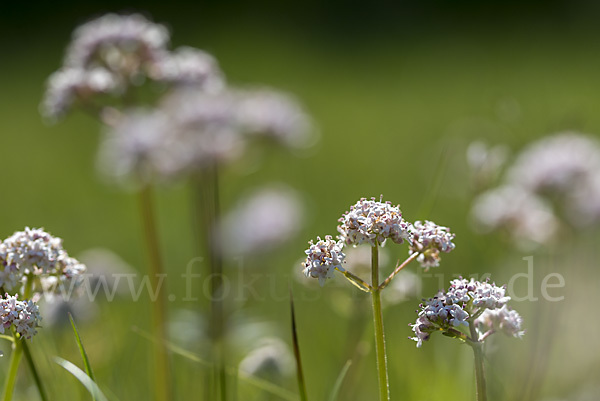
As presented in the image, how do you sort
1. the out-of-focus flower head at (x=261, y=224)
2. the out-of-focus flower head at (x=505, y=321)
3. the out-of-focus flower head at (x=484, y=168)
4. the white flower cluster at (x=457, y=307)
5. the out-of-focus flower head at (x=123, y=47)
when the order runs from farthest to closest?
the out-of-focus flower head at (x=261, y=224)
the out-of-focus flower head at (x=123, y=47)
the out-of-focus flower head at (x=484, y=168)
the out-of-focus flower head at (x=505, y=321)
the white flower cluster at (x=457, y=307)

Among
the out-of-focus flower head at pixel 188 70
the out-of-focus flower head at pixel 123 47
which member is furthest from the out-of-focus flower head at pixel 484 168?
the out-of-focus flower head at pixel 123 47

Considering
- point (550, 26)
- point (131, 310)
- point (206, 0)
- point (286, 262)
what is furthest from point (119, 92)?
point (206, 0)

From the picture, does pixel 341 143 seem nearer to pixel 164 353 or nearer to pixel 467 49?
pixel 467 49

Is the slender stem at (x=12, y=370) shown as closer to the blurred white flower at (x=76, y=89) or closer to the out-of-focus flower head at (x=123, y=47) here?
the blurred white flower at (x=76, y=89)

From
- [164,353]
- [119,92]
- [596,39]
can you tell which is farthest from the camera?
[596,39]

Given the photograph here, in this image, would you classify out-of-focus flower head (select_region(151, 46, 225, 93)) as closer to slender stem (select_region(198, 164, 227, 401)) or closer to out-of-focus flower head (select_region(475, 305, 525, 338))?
slender stem (select_region(198, 164, 227, 401))
